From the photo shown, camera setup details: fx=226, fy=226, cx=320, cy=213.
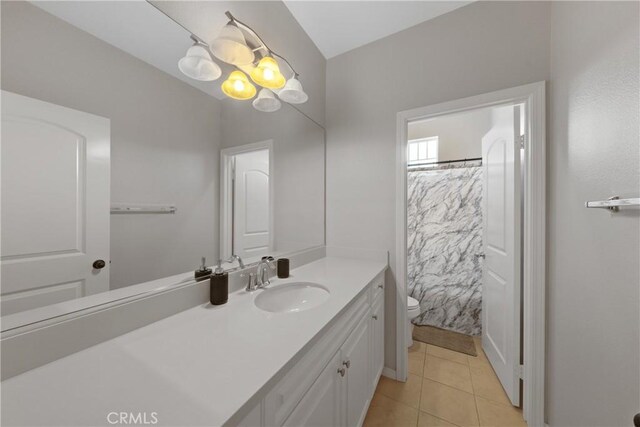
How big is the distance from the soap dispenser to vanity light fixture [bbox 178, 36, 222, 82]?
0.82m

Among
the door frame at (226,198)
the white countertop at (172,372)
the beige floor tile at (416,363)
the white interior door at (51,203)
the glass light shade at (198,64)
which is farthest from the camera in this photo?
the beige floor tile at (416,363)

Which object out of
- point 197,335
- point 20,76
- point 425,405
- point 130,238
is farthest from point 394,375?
point 20,76

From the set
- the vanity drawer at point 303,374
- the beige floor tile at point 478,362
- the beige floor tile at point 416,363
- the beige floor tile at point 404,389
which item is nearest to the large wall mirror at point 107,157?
the vanity drawer at point 303,374

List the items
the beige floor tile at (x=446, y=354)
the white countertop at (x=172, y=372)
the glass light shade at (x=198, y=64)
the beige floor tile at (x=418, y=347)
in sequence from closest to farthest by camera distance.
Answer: the white countertop at (x=172, y=372) → the glass light shade at (x=198, y=64) → the beige floor tile at (x=446, y=354) → the beige floor tile at (x=418, y=347)

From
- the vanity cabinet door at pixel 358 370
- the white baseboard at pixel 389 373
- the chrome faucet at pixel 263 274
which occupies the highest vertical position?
the chrome faucet at pixel 263 274

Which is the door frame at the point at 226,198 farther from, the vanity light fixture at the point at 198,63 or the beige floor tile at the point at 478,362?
the beige floor tile at the point at 478,362

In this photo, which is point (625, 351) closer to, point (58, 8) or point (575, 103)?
point (575, 103)

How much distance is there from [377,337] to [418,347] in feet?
3.05

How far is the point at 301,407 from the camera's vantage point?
0.70 metres

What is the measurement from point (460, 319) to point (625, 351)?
180cm

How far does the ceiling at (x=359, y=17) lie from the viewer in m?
1.50

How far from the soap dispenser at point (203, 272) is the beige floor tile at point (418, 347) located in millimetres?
1958

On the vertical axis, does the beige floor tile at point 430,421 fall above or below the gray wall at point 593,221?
below

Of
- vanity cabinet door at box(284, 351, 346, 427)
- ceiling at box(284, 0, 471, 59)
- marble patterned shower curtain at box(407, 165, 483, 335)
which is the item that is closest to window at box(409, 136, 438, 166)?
marble patterned shower curtain at box(407, 165, 483, 335)
